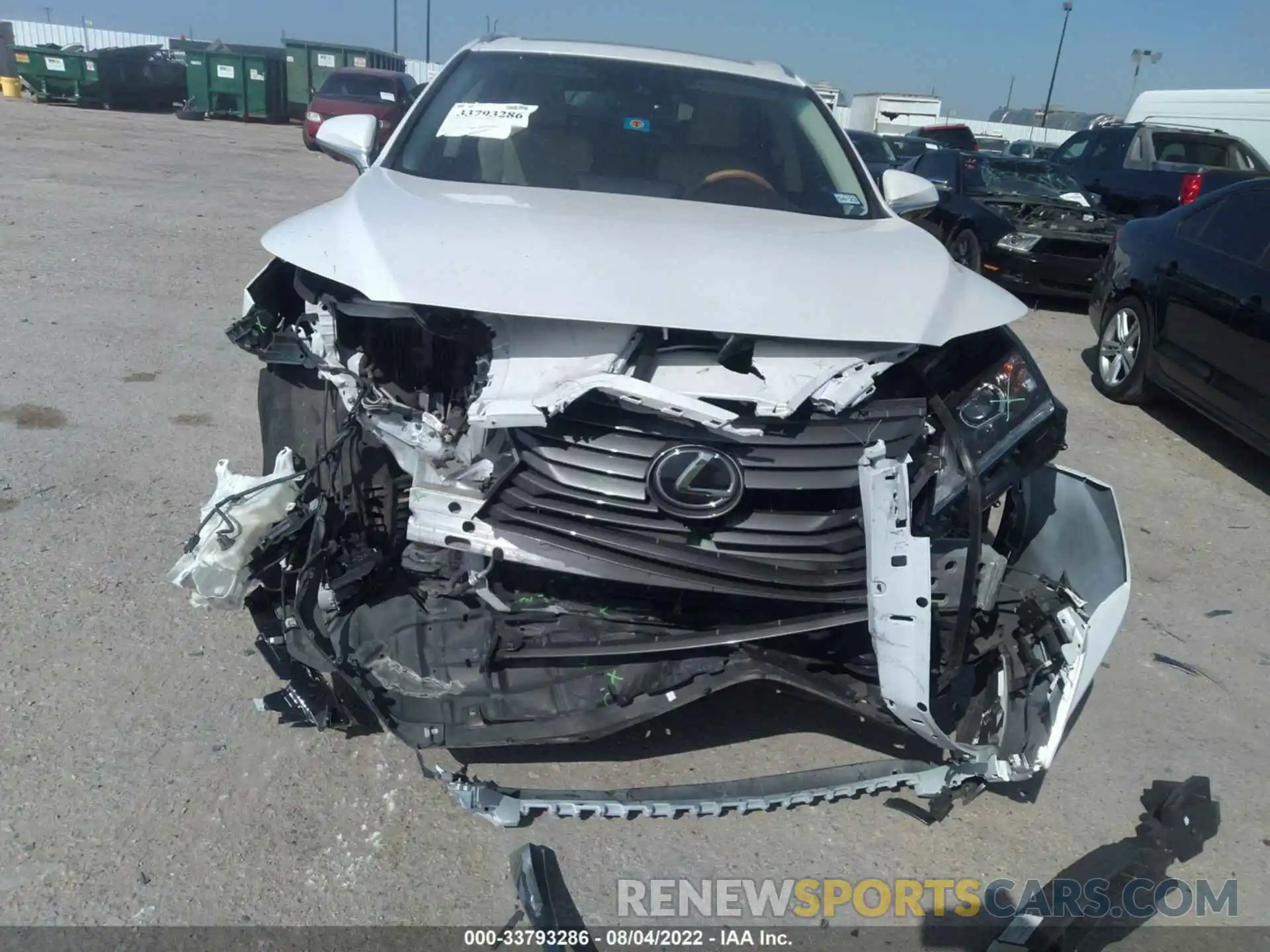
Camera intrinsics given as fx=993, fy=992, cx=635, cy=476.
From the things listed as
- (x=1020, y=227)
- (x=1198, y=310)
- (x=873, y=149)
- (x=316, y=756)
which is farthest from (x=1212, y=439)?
(x=873, y=149)

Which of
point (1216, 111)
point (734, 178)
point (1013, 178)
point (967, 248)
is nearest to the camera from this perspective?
point (734, 178)

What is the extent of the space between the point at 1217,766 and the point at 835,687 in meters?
1.40

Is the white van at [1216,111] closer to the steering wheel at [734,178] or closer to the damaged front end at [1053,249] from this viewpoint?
the damaged front end at [1053,249]

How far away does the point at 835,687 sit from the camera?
2.43m

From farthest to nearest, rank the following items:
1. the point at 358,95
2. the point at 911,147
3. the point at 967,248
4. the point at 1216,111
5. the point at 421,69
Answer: the point at 421,69 → the point at 358,95 → the point at 911,147 → the point at 1216,111 → the point at 967,248

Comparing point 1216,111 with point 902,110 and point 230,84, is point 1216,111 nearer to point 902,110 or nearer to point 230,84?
point 902,110

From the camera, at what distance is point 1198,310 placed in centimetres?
549

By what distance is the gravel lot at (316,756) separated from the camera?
2.29 m

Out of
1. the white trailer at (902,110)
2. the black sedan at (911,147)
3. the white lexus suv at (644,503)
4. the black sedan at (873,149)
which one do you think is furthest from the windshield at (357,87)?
the white lexus suv at (644,503)

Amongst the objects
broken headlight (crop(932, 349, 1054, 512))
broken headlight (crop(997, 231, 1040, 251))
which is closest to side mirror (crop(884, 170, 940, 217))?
broken headlight (crop(932, 349, 1054, 512))

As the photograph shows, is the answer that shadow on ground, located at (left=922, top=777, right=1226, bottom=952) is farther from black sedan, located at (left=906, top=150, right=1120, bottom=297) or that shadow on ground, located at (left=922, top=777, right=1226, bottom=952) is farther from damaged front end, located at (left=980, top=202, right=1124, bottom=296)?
damaged front end, located at (left=980, top=202, right=1124, bottom=296)

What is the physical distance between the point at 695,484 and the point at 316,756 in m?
1.29

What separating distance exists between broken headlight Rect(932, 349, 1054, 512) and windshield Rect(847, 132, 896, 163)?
12651 mm

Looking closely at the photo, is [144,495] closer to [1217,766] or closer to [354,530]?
[354,530]
